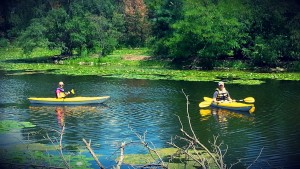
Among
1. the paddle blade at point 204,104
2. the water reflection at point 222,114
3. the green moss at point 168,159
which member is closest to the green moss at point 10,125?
the green moss at point 168,159

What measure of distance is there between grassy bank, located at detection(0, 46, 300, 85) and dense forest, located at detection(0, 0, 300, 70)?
1.64 m

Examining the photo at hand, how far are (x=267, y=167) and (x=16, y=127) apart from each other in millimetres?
9629

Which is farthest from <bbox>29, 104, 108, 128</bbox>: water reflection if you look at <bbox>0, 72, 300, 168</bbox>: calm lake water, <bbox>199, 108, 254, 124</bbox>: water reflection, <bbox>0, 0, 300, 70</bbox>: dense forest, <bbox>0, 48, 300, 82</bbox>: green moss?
<bbox>0, 0, 300, 70</bbox>: dense forest

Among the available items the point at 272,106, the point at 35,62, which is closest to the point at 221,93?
the point at 272,106

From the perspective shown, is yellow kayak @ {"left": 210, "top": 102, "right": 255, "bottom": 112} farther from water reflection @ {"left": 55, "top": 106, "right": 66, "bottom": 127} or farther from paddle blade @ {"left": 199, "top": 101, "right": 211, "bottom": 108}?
water reflection @ {"left": 55, "top": 106, "right": 66, "bottom": 127}

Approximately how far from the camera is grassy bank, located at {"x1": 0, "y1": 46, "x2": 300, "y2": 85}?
101ft

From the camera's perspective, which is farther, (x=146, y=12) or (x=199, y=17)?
(x=146, y=12)

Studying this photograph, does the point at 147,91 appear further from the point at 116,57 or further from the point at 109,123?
the point at 116,57

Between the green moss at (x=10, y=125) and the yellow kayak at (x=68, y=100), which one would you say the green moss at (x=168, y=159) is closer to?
the green moss at (x=10, y=125)

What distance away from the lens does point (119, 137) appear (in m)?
16.0

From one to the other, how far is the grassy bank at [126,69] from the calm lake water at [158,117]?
6.90 feet

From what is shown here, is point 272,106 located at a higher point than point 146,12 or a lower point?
lower

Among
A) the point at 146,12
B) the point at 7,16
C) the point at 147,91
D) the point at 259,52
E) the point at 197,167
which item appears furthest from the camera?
the point at 7,16

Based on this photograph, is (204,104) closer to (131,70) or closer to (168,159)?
(168,159)
